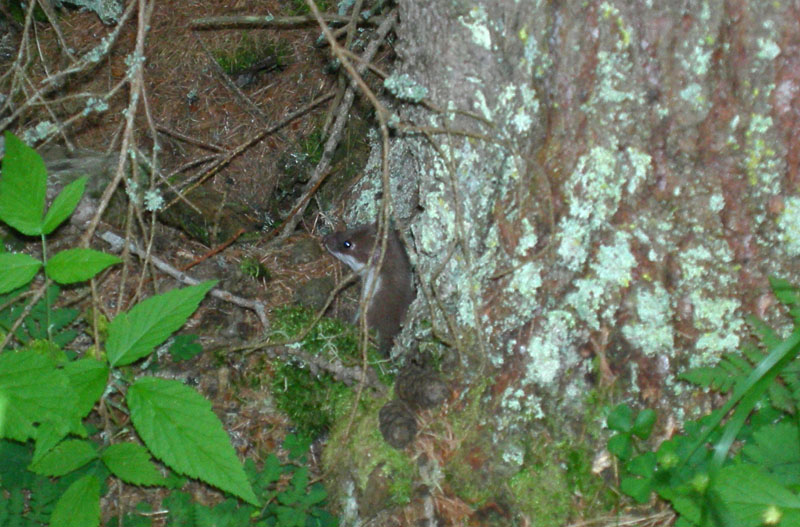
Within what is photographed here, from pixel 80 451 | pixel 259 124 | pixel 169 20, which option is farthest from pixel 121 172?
pixel 169 20

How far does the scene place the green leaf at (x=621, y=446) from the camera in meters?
2.22

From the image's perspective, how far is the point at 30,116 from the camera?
4496 millimetres

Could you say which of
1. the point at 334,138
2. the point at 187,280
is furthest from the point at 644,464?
the point at 334,138

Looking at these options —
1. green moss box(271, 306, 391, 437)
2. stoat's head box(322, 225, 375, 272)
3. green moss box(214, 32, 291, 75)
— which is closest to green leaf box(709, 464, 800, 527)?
green moss box(271, 306, 391, 437)

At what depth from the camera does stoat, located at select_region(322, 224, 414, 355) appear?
14.0ft

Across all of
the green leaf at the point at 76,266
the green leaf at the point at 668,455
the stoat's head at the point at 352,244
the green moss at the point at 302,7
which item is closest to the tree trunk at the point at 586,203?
the green leaf at the point at 668,455

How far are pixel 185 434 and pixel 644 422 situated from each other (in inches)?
62.2

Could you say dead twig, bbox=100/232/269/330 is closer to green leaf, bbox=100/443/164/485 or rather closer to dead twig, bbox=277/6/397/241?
dead twig, bbox=277/6/397/241

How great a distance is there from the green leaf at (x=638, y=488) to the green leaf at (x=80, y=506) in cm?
188

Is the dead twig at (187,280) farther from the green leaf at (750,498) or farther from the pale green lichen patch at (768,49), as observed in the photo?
the pale green lichen patch at (768,49)

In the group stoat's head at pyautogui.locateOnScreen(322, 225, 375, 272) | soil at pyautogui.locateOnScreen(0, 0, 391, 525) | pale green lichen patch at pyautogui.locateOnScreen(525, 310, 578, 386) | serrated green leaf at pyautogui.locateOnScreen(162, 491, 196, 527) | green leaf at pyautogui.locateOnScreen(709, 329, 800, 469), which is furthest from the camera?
stoat's head at pyautogui.locateOnScreen(322, 225, 375, 272)

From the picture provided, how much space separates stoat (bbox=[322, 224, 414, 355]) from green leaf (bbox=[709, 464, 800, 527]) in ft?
7.51

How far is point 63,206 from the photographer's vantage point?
254 centimetres

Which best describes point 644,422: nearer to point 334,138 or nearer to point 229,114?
point 334,138
